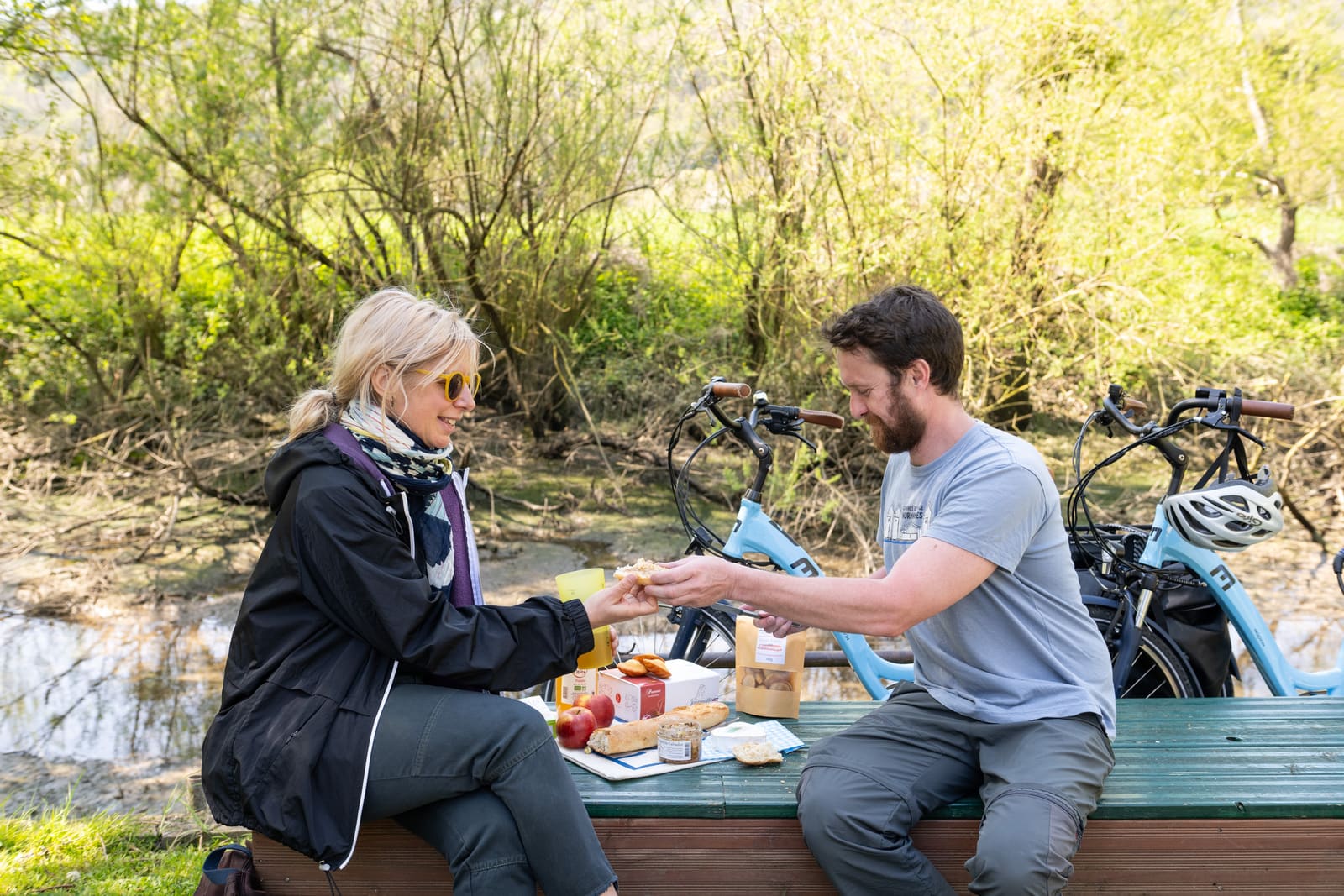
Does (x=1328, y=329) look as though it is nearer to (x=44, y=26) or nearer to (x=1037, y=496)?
(x=1037, y=496)

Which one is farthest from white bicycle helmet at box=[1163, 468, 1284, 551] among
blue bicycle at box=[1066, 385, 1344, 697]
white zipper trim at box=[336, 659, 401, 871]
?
white zipper trim at box=[336, 659, 401, 871]

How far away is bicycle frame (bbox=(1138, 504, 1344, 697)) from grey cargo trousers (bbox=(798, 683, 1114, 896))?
133cm

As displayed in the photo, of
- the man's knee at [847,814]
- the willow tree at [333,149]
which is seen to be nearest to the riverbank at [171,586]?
the willow tree at [333,149]

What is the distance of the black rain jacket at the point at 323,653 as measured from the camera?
7.48ft

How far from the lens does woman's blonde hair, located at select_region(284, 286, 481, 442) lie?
2586 millimetres

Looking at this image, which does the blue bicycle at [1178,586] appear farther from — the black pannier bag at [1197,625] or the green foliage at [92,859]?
the green foliage at [92,859]

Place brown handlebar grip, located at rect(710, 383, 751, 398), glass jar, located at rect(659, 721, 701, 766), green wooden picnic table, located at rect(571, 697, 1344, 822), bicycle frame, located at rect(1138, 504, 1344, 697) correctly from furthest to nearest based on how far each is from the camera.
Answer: brown handlebar grip, located at rect(710, 383, 751, 398) < bicycle frame, located at rect(1138, 504, 1344, 697) < glass jar, located at rect(659, 721, 701, 766) < green wooden picnic table, located at rect(571, 697, 1344, 822)

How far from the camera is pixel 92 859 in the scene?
3.56 metres

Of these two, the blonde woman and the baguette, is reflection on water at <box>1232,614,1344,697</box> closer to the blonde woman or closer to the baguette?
the baguette

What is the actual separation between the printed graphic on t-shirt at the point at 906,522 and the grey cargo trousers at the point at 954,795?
439mm

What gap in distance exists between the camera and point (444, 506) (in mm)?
2686

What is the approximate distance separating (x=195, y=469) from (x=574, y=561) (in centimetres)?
246

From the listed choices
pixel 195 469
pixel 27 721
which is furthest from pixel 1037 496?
pixel 195 469

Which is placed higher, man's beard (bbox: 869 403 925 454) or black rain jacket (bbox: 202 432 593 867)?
man's beard (bbox: 869 403 925 454)
